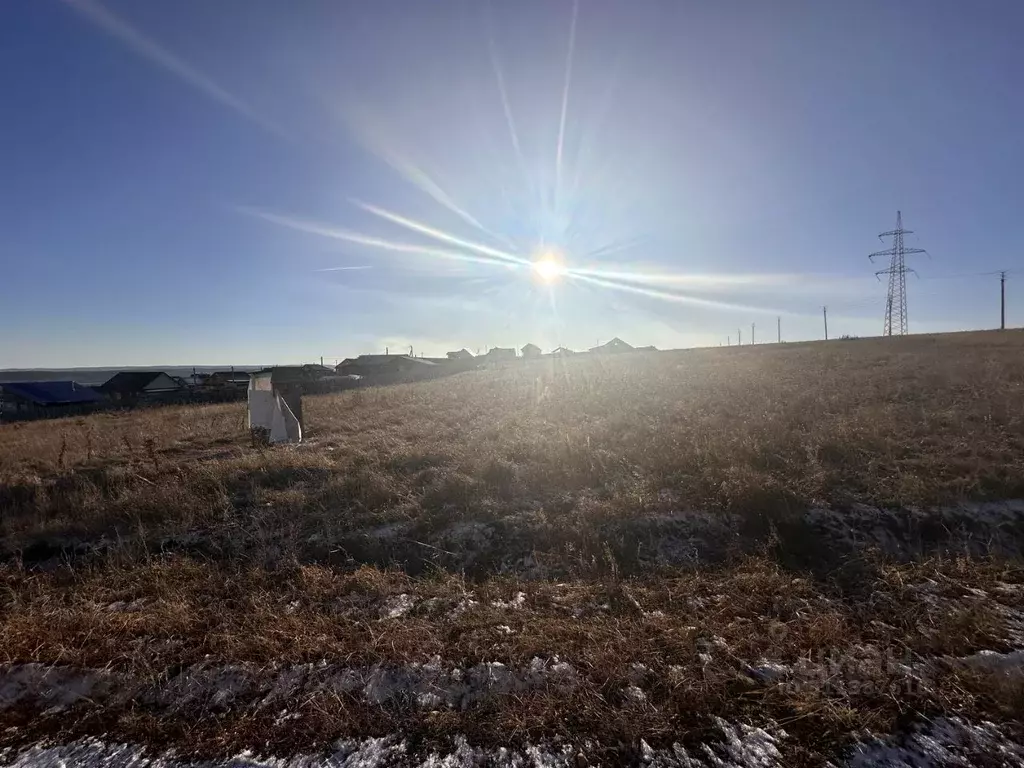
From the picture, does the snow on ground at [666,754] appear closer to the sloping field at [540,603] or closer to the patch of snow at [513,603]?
the sloping field at [540,603]

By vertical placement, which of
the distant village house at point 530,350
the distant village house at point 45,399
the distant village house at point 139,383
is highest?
the distant village house at point 530,350

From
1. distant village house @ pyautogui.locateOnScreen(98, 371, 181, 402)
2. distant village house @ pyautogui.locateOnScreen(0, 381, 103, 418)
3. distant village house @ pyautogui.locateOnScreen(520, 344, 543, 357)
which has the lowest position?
distant village house @ pyautogui.locateOnScreen(0, 381, 103, 418)

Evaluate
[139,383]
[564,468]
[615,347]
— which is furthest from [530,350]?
[564,468]

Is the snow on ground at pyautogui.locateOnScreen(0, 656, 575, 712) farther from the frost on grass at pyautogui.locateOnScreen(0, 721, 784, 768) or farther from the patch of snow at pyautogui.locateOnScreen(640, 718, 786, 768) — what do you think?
the patch of snow at pyautogui.locateOnScreen(640, 718, 786, 768)

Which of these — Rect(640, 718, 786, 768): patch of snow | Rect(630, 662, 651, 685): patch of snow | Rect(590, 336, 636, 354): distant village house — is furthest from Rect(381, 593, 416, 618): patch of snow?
Rect(590, 336, 636, 354): distant village house

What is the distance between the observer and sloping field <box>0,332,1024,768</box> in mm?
2551

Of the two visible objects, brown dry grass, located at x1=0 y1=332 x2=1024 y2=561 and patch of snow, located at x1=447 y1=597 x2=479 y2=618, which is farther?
brown dry grass, located at x1=0 y1=332 x2=1024 y2=561

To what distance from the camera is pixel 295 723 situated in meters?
2.65

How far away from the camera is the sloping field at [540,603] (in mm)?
2551

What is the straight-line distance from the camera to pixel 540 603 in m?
3.96

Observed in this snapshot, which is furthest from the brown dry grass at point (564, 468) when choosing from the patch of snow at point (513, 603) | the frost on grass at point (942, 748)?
the frost on grass at point (942, 748)

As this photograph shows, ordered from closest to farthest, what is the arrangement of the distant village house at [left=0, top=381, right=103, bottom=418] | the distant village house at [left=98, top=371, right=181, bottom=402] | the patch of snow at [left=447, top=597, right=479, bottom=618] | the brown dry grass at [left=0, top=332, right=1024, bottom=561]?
the patch of snow at [left=447, top=597, right=479, bottom=618]
the brown dry grass at [left=0, top=332, right=1024, bottom=561]
the distant village house at [left=0, top=381, right=103, bottom=418]
the distant village house at [left=98, top=371, right=181, bottom=402]

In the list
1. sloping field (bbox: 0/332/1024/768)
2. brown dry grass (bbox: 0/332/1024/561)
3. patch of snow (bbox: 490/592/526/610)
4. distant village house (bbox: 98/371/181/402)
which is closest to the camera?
sloping field (bbox: 0/332/1024/768)

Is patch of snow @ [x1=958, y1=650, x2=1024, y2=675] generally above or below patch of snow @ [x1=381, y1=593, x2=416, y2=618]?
above
